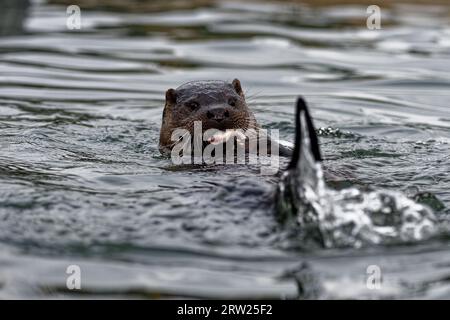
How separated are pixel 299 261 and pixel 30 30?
8153mm

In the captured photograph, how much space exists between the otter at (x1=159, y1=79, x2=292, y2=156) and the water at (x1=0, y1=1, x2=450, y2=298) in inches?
11.1

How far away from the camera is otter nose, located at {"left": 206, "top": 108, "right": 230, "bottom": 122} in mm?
5645

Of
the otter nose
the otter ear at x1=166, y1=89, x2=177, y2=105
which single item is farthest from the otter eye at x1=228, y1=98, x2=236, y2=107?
the otter ear at x1=166, y1=89, x2=177, y2=105

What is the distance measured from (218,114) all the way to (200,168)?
471 mm

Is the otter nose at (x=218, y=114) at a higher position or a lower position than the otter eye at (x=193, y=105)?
lower

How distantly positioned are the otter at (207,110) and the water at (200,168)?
11.1 inches

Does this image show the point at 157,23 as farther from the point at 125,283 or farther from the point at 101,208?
the point at 125,283

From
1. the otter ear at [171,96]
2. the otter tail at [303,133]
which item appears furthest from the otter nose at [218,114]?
the otter tail at [303,133]

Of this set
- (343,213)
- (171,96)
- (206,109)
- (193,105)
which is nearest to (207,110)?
(206,109)

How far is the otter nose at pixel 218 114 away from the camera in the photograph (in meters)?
5.64

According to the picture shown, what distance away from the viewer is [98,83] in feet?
29.8

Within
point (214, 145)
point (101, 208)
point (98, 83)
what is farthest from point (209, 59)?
point (101, 208)

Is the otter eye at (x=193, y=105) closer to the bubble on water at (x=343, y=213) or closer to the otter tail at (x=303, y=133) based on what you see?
the bubble on water at (x=343, y=213)

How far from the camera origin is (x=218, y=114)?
223 inches
